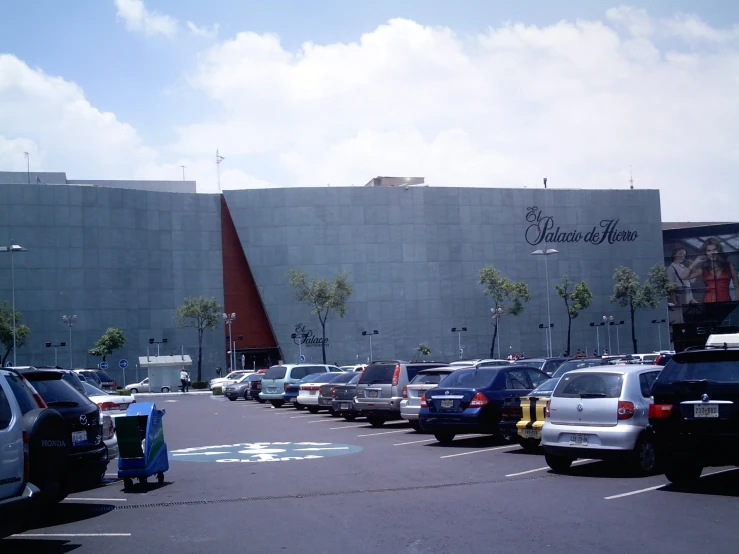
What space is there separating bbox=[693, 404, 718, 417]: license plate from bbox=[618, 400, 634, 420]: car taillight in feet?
5.44

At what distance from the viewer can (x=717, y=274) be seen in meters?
86.8

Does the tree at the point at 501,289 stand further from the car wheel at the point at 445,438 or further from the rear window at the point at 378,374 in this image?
the car wheel at the point at 445,438

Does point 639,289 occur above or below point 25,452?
above

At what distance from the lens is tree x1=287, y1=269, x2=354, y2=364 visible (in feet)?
221

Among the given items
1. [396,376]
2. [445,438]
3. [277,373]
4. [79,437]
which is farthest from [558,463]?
[277,373]

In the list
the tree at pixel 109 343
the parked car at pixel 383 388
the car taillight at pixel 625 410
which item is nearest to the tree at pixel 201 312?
the tree at pixel 109 343

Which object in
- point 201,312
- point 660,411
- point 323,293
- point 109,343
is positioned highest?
point 323,293

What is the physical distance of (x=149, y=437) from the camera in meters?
12.0

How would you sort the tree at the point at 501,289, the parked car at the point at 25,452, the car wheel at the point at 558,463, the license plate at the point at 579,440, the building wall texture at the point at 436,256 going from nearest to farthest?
the parked car at the point at 25,452 < the license plate at the point at 579,440 < the car wheel at the point at 558,463 < the tree at the point at 501,289 < the building wall texture at the point at 436,256

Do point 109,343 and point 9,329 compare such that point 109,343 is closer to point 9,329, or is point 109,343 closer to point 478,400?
point 9,329

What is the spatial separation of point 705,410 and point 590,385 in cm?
237

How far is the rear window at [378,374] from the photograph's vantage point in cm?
2177

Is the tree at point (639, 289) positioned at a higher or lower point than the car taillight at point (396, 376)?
higher

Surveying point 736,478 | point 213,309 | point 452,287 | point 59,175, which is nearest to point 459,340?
point 452,287
